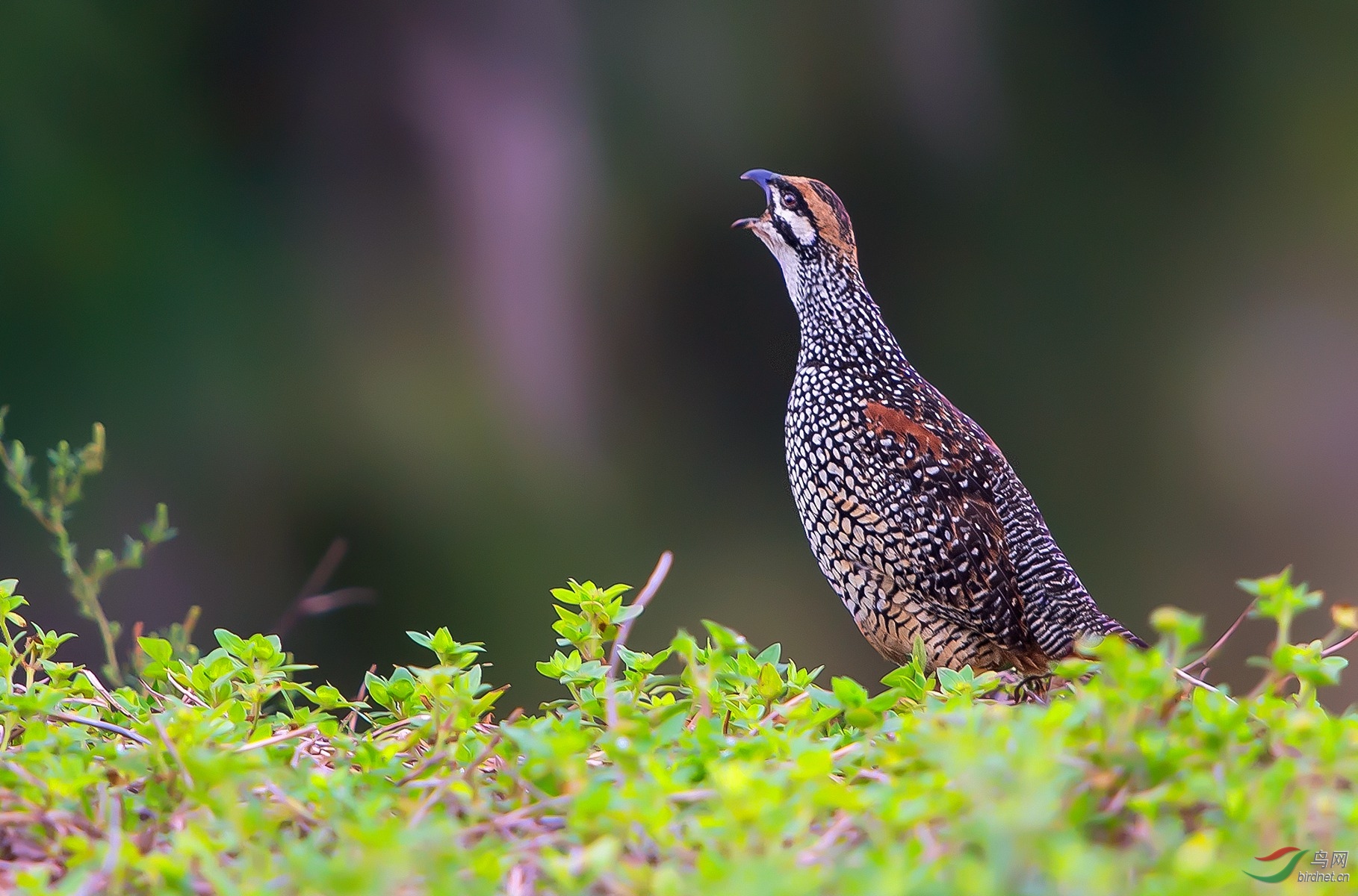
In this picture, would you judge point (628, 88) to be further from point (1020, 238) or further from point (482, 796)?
point (482, 796)

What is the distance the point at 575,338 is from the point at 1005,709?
616 cm

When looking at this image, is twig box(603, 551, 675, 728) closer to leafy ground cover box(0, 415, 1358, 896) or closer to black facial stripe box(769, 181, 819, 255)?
leafy ground cover box(0, 415, 1358, 896)

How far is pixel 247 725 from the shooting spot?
2.09 meters

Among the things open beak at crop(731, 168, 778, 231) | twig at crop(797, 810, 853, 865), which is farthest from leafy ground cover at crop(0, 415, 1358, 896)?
open beak at crop(731, 168, 778, 231)

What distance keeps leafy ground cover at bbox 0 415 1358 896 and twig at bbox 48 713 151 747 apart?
0.9 inches

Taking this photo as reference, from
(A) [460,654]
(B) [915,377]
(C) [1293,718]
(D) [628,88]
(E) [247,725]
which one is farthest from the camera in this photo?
(D) [628,88]

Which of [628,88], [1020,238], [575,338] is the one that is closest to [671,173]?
[628,88]

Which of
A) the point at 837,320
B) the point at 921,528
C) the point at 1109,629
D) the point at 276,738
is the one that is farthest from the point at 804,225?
the point at 276,738

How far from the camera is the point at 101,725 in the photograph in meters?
1.92

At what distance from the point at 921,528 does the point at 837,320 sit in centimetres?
79

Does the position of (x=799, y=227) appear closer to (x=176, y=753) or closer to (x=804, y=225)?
(x=804, y=225)

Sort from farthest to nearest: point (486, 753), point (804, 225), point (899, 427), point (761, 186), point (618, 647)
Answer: point (761, 186) → point (804, 225) → point (899, 427) → point (618, 647) → point (486, 753)

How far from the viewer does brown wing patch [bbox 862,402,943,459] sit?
375 cm

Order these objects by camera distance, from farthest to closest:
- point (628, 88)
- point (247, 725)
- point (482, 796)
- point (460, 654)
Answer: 1. point (628, 88)
2. point (460, 654)
3. point (247, 725)
4. point (482, 796)
